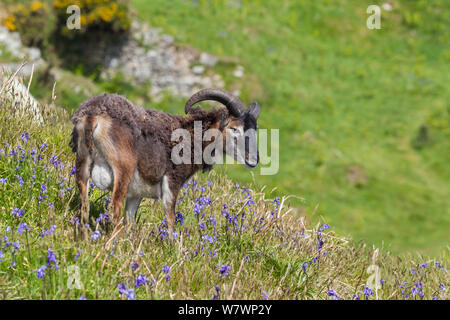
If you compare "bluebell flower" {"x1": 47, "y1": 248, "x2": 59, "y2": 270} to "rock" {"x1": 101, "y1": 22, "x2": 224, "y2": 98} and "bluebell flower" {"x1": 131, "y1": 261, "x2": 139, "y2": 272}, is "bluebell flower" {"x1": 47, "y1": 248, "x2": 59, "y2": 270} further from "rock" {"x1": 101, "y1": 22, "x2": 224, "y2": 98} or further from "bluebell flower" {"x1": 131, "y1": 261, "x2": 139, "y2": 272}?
A: "rock" {"x1": 101, "y1": 22, "x2": 224, "y2": 98}

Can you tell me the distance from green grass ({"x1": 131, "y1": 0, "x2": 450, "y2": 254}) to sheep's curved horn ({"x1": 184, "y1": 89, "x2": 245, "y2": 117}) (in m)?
11.5

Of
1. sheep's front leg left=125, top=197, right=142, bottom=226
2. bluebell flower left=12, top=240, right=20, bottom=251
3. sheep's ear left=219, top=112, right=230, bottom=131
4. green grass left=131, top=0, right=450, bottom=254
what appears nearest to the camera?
bluebell flower left=12, top=240, right=20, bottom=251

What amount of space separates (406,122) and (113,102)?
71.3 feet

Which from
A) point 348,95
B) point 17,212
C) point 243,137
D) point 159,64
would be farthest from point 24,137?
point 348,95

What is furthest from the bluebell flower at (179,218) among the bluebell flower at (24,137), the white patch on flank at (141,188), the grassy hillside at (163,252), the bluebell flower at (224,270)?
the bluebell flower at (24,137)

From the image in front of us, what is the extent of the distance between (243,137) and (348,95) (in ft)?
67.2

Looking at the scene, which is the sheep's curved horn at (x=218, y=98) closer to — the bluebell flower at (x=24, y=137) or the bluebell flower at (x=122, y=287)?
the bluebell flower at (x=24, y=137)

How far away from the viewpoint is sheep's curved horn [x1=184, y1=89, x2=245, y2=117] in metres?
7.31

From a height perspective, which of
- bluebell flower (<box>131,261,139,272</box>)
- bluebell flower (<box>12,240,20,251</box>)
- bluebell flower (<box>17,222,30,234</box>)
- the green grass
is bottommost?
the green grass

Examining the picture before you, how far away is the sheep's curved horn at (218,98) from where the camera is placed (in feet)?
24.0

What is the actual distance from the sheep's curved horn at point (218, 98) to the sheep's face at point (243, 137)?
202 millimetres

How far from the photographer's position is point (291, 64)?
1120 inches

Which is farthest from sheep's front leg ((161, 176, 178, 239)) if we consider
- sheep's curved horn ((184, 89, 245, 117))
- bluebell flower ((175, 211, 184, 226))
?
sheep's curved horn ((184, 89, 245, 117))

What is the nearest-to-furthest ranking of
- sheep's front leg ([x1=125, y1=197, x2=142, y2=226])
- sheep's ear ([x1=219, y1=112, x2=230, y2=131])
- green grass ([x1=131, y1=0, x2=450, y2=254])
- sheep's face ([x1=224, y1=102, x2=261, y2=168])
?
sheep's front leg ([x1=125, y1=197, x2=142, y2=226]), sheep's ear ([x1=219, y1=112, x2=230, y2=131]), sheep's face ([x1=224, y1=102, x2=261, y2=168]), green grass ([x1=131, y1=0, x2=450, y2=254])
